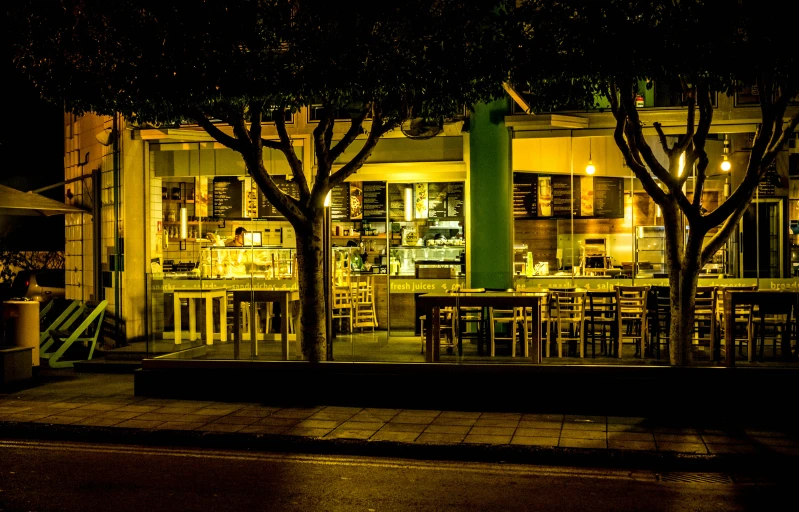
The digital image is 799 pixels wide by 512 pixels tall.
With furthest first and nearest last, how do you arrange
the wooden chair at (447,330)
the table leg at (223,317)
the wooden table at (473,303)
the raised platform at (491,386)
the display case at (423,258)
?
the display case at (423,258), the wooden chair at (447,330), the table leg at (223,317), the wooden table at (473,303), the raised platform at (491,386)

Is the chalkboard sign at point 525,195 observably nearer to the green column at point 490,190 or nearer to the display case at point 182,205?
the green column at point 490,190

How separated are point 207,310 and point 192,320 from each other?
25 centimetres

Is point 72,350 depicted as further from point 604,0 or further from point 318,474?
point 604,0

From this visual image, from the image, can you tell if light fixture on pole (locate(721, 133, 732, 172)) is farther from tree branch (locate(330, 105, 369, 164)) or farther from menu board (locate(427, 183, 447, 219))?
tree branch (locate(330, 105, 369, 164))

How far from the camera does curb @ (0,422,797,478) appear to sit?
23.8ft

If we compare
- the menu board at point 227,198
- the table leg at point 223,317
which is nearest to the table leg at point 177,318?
the table leg at point 223,317

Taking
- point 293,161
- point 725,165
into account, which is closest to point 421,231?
point 725,165

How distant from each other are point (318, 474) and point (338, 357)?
129 inches

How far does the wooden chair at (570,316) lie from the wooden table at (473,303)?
55.0 inches

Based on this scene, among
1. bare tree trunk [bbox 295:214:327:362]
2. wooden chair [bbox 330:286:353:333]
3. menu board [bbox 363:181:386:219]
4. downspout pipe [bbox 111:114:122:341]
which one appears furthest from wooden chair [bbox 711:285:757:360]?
downspout pipe [bbox 111:114:122:341]

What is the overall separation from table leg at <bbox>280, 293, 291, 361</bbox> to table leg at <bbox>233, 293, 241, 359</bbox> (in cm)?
57

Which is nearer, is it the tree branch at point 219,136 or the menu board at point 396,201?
the tree branch at point 219,136

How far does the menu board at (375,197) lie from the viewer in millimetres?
16562

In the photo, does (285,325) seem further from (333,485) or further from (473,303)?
(333,485)
